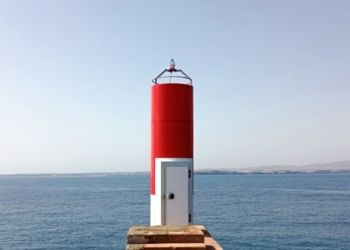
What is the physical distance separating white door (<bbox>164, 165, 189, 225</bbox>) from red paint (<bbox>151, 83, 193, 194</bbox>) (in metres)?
0.33

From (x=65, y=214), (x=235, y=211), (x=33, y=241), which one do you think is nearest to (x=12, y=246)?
(x=33, y=241)

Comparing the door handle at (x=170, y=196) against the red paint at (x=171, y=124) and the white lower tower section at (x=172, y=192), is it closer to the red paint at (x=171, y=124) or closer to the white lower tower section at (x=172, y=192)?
the white lower tower section at (x=172, y=192)

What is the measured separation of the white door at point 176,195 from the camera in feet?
23.6

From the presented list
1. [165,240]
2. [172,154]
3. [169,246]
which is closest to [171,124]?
[172,154]

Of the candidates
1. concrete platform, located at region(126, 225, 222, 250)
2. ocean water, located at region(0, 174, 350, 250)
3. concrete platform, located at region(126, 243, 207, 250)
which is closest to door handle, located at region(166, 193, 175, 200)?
concrete platform, located at region(126, 225, 222, 250)

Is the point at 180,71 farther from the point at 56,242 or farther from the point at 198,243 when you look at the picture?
the point at 56,242

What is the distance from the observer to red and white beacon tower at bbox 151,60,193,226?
23.7 ft

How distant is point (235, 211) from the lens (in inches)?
2121

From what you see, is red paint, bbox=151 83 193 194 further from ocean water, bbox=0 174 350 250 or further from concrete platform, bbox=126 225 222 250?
ocean water, bbox=0 174 350 250

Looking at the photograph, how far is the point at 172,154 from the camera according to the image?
7.41m

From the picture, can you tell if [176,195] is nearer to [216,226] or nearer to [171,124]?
[171,124]

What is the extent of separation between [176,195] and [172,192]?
0.10 m

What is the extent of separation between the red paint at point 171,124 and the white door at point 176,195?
33 centimetres

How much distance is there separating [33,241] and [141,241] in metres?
36.8
